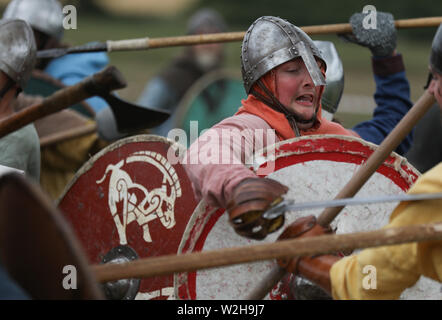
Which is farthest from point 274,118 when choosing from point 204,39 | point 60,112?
point 60,112

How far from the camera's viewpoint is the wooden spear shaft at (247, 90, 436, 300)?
273 centimetres

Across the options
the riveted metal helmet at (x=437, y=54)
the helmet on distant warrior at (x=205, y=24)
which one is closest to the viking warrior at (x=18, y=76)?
the riveted metal helmet at (x=437, y=54)

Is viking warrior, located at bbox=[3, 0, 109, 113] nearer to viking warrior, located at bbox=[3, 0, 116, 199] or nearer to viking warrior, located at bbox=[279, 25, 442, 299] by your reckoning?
viking warrior, located at bbox=[3, 0, 116, 199]

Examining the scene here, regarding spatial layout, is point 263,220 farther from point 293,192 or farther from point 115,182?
point 115,182

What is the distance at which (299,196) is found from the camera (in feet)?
9.73

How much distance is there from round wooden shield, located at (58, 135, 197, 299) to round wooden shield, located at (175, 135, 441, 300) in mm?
406

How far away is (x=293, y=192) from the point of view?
2957 millimetres

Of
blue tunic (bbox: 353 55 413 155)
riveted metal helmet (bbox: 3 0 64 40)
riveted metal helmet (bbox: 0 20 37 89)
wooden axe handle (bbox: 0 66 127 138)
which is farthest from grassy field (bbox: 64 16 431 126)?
wooden axe handle (bbox: 0 66 127 138)

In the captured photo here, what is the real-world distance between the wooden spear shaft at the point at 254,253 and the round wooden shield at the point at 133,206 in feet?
3.36

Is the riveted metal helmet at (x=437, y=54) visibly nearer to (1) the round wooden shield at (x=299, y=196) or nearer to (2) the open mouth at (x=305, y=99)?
(1) the round wooden shield at (x=299, y=196)

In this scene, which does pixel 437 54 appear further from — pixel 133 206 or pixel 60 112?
pixel 60 112

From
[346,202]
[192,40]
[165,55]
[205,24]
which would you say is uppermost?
[165,55]

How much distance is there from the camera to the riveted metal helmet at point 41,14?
17.5ft

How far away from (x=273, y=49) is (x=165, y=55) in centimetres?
1686
